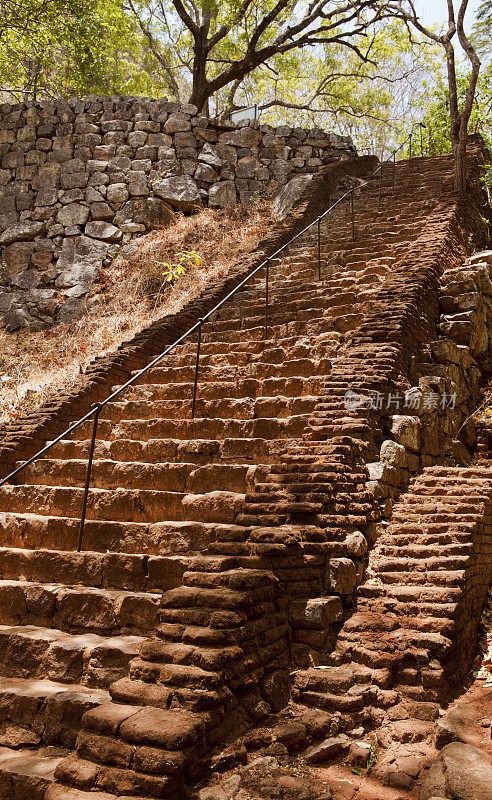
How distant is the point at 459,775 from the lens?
3107 mm

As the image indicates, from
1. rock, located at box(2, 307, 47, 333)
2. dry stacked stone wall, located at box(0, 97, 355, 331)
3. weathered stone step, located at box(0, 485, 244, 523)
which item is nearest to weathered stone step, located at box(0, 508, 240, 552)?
weathered stone step, located at box(0, 485, 244, 523)

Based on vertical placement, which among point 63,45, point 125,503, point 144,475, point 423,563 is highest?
point 63,45

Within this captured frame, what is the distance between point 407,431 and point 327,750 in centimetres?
354

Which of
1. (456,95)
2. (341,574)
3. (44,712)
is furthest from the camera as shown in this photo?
(456,95)

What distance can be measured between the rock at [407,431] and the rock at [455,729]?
113 inches

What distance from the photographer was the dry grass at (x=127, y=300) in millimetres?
11055

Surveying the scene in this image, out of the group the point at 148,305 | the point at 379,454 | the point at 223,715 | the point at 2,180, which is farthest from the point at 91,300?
the point at 223,715

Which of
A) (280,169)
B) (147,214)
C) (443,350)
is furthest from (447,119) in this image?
(443,350)

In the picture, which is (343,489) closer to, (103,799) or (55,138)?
(103,799)

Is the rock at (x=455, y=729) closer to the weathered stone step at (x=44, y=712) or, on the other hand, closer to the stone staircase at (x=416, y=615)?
the stone staircase at (x=416, y=615)

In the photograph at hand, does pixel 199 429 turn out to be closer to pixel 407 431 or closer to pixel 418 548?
pixel 407 431

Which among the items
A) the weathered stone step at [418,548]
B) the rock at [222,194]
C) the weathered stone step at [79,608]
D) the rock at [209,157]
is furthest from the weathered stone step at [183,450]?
the rock at [209,157]

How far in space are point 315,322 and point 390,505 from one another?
3.29 meters

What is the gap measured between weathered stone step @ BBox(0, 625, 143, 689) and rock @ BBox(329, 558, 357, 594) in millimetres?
1438
